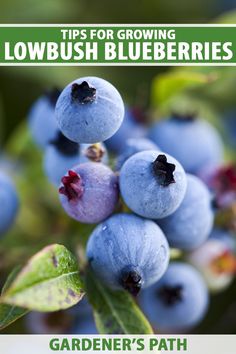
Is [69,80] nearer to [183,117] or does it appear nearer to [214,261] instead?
[183,117]

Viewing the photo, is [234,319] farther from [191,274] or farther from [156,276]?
[156,276]

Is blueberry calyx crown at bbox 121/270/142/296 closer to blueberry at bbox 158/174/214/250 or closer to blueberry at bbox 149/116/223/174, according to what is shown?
blueberry at bbox 158/174/214/250

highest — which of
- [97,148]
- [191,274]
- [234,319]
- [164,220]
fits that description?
[97,148]

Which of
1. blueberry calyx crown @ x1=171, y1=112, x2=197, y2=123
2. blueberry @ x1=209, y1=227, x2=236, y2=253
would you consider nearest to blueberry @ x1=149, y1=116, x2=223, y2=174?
blueberry calyx crown @ x1=171, y1=112, x2=197, y2=123

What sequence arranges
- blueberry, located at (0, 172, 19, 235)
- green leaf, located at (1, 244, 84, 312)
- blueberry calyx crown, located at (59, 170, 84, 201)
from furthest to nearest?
1. blueberry, located at (0, 172, 19, 235)
2. blueberry calyx crown, located at (59, 170, 84, 201)
3. green leaf, located at (1, 244, 84, 312)

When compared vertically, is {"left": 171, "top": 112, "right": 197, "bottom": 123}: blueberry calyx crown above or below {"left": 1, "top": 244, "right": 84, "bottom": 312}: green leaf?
above

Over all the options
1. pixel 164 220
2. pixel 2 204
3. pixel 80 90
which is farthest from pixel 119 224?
pixel 2 204

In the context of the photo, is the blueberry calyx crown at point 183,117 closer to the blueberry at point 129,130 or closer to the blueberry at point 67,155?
the blueberry at point 129,130

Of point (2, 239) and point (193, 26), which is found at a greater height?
point (193, 26)
